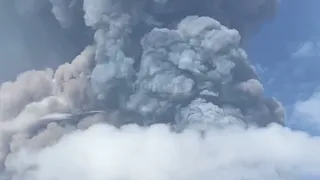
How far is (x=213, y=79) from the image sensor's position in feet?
68.9

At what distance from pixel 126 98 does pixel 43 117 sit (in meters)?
2.69

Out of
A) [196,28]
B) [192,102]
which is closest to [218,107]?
[192,102]

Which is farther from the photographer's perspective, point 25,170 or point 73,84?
point 73,84

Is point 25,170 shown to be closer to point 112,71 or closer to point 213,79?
point 112,71

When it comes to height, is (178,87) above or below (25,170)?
above

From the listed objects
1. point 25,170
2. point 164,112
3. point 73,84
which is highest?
point 73,84

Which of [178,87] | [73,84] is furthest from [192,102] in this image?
[73,84]

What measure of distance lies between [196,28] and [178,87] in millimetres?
2043

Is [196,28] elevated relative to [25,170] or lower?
elevated

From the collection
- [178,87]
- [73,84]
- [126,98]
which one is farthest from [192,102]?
[73,84]

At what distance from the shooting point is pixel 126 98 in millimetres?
21672

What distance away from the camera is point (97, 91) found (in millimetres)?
21688

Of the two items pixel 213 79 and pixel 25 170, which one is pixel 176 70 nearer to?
pixel 213 79

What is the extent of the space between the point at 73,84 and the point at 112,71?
1.66m
